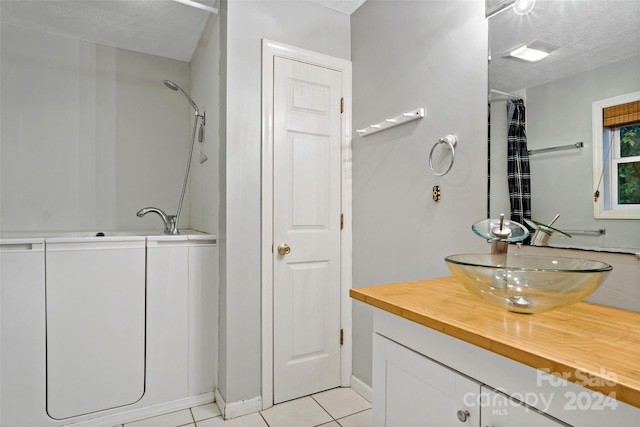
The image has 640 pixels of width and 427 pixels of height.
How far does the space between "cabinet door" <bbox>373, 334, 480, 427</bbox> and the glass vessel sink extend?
23 centimetres

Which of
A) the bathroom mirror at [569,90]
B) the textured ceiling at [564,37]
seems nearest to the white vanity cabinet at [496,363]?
the bathroom mirror at [569,90]

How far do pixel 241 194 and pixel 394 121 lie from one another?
0.94 meters

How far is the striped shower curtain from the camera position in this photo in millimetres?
1302

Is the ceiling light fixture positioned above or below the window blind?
above

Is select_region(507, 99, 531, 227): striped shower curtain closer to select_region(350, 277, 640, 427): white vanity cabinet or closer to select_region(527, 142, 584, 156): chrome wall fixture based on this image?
select_region(527, 142, 584, 156): chrome wall fixture

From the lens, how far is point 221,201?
204 cm

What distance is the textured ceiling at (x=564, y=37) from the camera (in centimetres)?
105

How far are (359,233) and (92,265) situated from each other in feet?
5.01

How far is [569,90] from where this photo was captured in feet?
3.85

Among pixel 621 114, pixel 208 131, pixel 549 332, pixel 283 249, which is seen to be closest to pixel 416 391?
pixel 549 332

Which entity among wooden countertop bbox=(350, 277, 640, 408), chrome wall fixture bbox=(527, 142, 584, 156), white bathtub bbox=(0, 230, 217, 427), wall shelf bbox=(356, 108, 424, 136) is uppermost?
wall shelf bbox=(356, 108, 424, 136)

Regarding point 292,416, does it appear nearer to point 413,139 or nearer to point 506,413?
point 506,413

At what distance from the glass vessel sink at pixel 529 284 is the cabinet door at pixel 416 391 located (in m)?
0.23

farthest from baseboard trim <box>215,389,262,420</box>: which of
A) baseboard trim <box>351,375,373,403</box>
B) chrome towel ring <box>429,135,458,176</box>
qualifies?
chrome towel ring <box>429,135,458,176</box>
